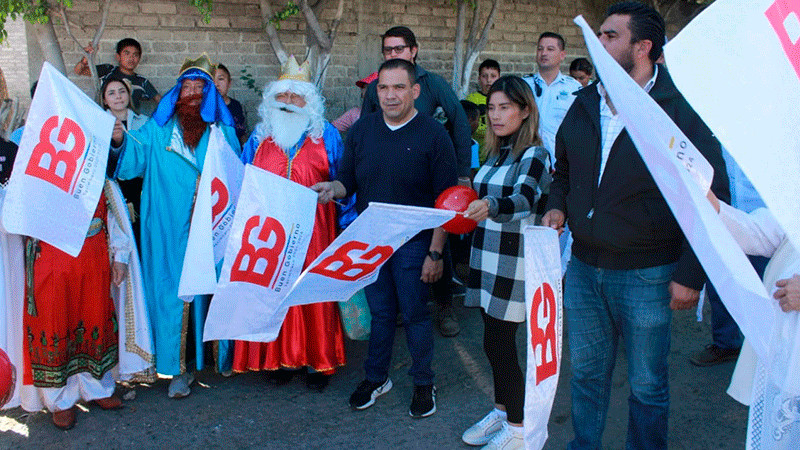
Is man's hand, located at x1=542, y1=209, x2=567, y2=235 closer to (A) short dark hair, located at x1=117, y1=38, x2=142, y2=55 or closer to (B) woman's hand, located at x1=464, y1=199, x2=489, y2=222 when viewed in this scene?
(B) woman's hand, located at x1=464, y1=199, x2=489, y2=222

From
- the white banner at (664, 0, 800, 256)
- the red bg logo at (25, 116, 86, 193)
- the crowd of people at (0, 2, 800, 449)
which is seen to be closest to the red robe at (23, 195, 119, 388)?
the crowd of people at (0, 2, 800, 449)

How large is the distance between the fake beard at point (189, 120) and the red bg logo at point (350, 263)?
1.51 meters

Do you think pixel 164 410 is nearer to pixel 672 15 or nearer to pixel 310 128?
pixel 310 128

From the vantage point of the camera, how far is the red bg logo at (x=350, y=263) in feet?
10.5

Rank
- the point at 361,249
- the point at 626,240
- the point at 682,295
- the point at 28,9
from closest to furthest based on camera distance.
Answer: the point at 682,295
the point at 626,240
the point at 361,249
the point at 28,9

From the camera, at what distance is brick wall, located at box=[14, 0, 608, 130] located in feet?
21.9

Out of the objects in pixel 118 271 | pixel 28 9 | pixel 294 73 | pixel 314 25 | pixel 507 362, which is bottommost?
pixel 507 362

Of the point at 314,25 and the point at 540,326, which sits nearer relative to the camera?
the point at 540,326

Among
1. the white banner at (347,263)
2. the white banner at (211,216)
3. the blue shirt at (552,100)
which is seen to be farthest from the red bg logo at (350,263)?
the blue shirt at (552,100)

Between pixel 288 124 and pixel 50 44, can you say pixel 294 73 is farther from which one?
pixel 50 44

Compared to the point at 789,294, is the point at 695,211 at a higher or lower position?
higher

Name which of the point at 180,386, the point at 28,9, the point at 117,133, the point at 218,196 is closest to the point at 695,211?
the point at 218,196

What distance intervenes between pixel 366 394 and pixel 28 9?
435 centimetres

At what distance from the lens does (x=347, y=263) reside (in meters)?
3.28
